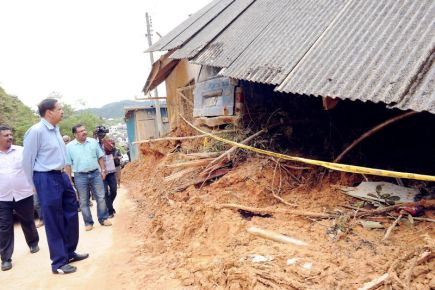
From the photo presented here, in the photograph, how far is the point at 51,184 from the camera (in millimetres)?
3932

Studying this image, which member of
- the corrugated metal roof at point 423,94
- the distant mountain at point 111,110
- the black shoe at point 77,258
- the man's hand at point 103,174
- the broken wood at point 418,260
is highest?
the corrugated metal roof at point 423,94

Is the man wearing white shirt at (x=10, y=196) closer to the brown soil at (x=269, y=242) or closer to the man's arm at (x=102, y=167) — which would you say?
the man's arm at (x=102, y=167)

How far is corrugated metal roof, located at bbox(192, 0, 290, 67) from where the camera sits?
18.9ft

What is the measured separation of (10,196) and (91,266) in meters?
1.71

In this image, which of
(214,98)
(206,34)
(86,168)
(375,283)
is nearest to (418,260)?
(375,283)

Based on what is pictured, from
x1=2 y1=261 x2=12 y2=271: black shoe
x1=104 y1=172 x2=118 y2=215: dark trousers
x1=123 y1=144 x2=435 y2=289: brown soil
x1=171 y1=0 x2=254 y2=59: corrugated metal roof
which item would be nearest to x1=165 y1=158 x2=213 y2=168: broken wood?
x1=123 y1=144 x2=435 y2=289: brown soil

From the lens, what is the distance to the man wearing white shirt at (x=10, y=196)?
14.9 feet

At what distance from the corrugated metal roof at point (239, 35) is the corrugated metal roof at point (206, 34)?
5.7 inches

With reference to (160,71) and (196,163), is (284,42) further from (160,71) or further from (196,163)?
(160,71)

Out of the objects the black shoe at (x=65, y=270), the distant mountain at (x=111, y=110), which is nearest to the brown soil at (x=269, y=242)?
the black shoe at (x=65, y=270)

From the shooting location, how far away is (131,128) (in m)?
22.3

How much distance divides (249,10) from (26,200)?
608 centimetres

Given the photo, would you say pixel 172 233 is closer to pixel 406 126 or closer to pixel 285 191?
pixel 285 191

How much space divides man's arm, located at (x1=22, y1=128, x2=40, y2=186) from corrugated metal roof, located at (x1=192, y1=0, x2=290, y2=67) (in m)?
3.10
